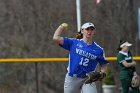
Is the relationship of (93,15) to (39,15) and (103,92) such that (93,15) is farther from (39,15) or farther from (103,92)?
(103,92)

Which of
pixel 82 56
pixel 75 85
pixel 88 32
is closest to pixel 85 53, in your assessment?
pixel 82 56

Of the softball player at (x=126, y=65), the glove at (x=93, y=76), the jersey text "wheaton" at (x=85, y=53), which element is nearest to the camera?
the glove at (x=93, y=76)

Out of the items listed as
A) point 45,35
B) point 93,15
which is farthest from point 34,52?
point 93,15

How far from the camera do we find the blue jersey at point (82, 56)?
880 cm

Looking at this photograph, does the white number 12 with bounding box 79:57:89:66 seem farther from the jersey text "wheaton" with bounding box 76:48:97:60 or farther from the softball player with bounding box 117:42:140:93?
the softball player with bounding box 117:42:140:93

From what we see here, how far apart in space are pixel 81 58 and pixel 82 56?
4 cm

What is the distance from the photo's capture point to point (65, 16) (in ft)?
51.7

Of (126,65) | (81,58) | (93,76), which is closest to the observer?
(93,76)

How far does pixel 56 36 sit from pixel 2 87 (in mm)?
7105

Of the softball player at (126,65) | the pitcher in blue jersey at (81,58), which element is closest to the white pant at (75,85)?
the pitcher in blue jersey at (81,58)

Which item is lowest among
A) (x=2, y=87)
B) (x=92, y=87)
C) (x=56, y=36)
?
(x=2, y=87)

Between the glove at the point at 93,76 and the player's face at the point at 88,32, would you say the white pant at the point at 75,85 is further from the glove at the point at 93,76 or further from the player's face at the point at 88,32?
the player's face at the point at 88,32

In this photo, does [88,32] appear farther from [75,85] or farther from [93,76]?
[75,85]

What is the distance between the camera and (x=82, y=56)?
8797 mm
